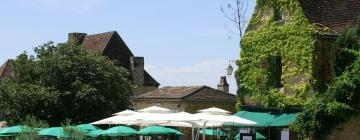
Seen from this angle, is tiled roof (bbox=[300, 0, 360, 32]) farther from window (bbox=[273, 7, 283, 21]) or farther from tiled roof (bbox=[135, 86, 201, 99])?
tiled roof (bbox=[135, 86, 201, 99])

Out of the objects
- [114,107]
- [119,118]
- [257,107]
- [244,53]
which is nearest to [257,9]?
[244,53]

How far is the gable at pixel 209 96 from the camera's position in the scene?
4488cm

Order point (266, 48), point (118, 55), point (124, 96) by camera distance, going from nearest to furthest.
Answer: point (266, 48) < point (124, 96) < point (118, 55)

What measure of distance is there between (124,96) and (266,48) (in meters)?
17.0

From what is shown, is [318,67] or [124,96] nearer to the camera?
[318,67]

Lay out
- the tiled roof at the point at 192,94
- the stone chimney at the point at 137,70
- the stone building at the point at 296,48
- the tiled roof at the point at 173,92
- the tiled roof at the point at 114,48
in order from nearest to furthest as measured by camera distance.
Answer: the stone building at the point at 296,48 → the tiled roof at the point at 192,94 → the tiled roof at the point at 173,92 → the stone chimney at the point at 137,70 → the tiled roof at the point at 114,48

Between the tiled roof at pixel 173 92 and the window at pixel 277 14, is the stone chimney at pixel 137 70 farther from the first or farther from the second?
the window at pixel 277 14

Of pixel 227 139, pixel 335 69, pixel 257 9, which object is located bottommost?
pixel 227 139

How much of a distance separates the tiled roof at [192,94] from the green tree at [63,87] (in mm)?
2521

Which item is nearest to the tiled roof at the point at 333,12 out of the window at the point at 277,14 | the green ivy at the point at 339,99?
the window at the point at 277,14

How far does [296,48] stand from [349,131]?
4620 millimetres

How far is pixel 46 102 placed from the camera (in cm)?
4472

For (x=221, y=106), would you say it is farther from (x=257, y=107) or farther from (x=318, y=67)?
(x=318, y=67)

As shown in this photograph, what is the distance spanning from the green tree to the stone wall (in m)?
20.3
